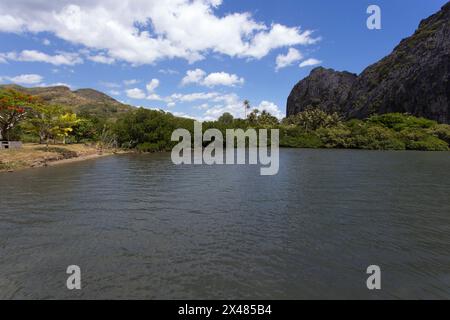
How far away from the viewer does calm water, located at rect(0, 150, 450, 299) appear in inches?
359

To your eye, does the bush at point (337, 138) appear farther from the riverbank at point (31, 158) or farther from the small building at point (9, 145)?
the small building at point (9, 145)

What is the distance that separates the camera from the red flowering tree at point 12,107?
43.5 m

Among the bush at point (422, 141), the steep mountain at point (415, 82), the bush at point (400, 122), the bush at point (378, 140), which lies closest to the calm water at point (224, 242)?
the bush at point (378, 140)

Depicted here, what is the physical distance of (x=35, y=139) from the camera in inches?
2704

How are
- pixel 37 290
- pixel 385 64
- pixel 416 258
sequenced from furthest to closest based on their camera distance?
1. pixel 385 64
2. pixel 416 258
3. pixel 37 290

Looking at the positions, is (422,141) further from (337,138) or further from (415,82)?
(415,82)

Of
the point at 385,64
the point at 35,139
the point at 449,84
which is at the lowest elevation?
the point at 35,139

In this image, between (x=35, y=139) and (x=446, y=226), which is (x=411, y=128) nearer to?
(x=446, y=226)

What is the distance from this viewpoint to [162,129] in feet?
264

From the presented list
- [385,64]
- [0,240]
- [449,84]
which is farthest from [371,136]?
[385,64]

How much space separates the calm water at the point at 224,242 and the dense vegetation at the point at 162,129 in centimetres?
3395

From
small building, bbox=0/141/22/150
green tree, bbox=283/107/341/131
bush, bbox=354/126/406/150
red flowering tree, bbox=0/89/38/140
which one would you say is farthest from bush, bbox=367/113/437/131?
small building, bbox=0/141/22/150

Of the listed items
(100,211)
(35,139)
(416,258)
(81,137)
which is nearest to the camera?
(416,258)

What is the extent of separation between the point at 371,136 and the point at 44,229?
101 meters
